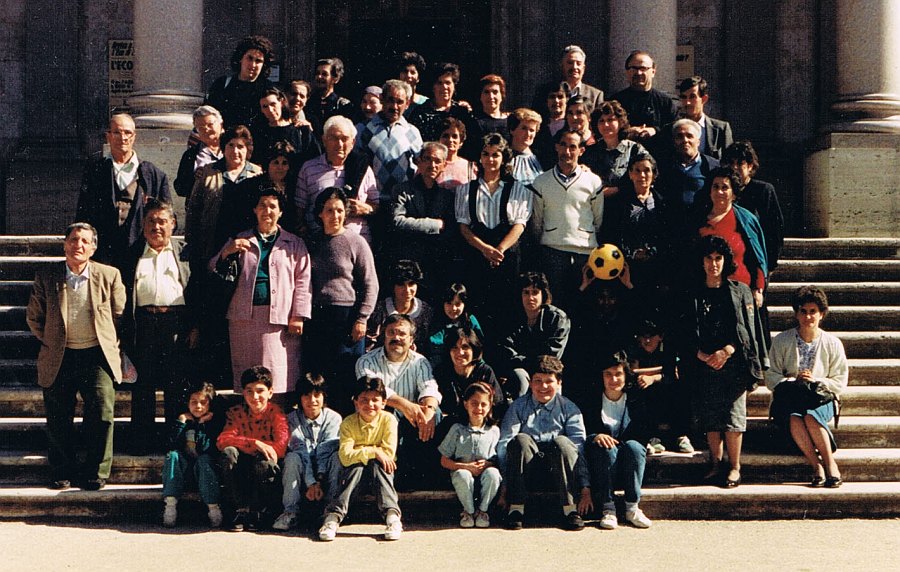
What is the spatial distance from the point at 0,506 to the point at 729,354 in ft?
16.8

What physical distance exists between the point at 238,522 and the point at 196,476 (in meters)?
0.44

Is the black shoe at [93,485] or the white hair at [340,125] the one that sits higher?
the white hair at [340,125]

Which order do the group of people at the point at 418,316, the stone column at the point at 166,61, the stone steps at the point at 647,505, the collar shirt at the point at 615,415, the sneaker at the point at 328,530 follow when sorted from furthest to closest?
the stone column at the point at 166,61, the collar shirt at the point at 615,415, the stone steps at the point at 647,505, the group of people at the point at 418,316, the sneaker at the point at 328,530

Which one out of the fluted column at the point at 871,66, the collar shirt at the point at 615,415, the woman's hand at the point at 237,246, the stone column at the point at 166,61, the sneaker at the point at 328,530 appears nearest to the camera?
the sneaker at the point at 328,530

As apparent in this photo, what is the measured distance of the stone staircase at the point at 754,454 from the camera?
891 centimetres

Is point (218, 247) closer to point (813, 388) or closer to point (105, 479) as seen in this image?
point (105, 479)

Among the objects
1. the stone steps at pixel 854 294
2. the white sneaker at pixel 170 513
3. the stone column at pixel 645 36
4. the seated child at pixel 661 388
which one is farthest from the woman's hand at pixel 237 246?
the stone column at pixel 645 36

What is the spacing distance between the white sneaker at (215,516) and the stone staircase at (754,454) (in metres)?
0.45

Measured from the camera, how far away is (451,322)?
9.47m

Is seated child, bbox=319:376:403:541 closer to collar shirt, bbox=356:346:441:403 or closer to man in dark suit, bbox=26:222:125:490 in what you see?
collar shirt, bbox=356:346:441:403

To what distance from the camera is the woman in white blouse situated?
916 centimetres

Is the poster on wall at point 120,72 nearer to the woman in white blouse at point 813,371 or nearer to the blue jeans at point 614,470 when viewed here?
the blue jeans at point 614,470

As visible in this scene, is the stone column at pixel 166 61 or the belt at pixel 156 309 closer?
the belt at pixel 156 309

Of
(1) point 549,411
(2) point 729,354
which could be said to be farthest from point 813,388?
(1) point 549,411
